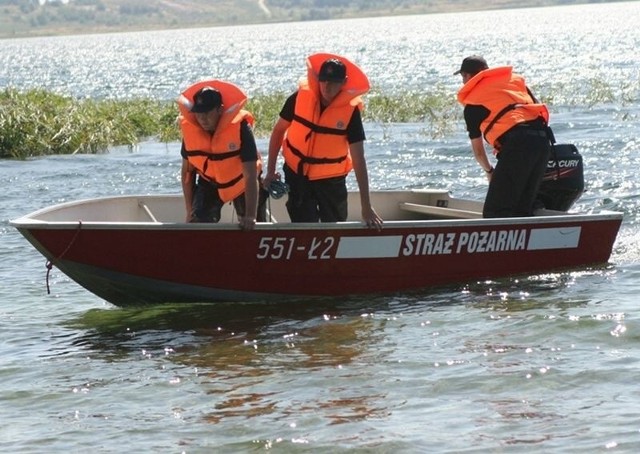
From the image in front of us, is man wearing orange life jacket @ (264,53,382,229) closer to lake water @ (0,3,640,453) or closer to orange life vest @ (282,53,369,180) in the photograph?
orange life vest @ (282,53,369,180)

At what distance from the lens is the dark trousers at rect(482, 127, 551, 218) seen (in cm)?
1156

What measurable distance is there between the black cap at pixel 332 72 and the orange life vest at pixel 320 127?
165mm

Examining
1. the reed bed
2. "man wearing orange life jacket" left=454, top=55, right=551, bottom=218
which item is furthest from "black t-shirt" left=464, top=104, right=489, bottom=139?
the reed bed

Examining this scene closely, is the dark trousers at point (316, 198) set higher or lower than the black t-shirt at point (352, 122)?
lower

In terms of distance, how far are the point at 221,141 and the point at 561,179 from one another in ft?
11.3

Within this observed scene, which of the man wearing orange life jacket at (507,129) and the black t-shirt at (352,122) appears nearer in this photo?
the black t-shirt at (352,122)

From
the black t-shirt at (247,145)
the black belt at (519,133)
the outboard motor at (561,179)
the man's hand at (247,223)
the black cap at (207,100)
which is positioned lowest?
the man's hand at (247,223)

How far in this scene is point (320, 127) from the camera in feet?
35.1

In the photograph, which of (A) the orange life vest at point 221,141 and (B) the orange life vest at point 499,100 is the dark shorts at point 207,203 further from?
(B) the orange life vest at point 499,100

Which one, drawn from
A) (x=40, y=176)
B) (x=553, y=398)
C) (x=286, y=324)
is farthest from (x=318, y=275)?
(x=40, y=176)

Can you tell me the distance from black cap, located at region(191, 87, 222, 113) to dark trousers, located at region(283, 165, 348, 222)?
1146 mm

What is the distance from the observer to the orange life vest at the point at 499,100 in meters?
11.4

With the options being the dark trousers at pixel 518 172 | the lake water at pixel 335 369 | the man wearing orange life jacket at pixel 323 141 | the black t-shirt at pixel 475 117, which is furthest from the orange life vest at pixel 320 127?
the dark trousers at pixel 518 172

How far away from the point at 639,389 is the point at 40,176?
45.6ft
